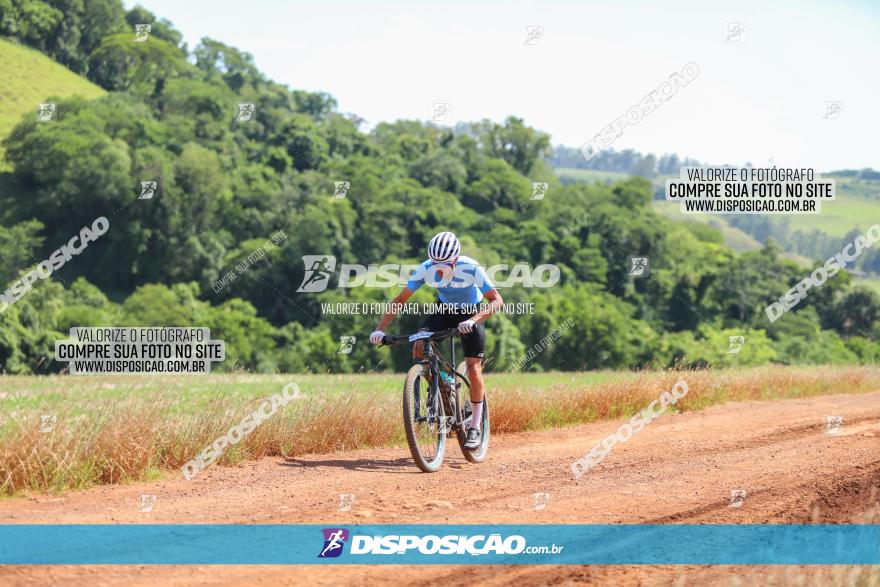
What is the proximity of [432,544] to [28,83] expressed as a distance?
500 ft

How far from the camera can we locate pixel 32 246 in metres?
103

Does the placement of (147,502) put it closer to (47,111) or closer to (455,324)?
(455,324)

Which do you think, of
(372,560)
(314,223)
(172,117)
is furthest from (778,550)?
(172,117)

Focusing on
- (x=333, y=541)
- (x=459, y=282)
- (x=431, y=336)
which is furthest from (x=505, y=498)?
(x=459, y=282)

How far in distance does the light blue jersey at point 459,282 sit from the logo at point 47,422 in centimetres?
392

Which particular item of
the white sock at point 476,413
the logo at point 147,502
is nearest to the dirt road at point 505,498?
the logo at point 147,502

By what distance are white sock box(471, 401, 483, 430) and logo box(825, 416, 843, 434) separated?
6.10 metres

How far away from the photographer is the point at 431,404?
10.2m

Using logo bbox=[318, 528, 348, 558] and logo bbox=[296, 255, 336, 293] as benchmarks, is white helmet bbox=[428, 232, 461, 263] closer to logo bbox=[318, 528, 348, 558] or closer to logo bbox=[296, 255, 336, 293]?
logo bbox=[318, 528, 348, 558]

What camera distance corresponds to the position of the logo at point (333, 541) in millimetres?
6777

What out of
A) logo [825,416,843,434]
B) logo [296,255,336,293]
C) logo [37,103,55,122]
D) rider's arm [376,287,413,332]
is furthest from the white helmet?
logo [296,255,336,293]

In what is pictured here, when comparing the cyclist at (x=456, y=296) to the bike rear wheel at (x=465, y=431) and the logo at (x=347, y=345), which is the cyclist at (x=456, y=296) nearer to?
the bike rear wheel at (x=465, y=431)

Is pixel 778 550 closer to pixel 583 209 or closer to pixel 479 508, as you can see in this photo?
pixel 479 508

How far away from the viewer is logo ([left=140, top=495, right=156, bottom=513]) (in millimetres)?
7976
